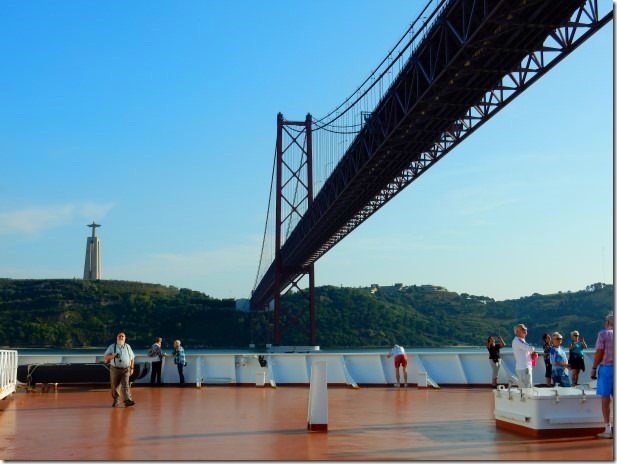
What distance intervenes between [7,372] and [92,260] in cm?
9821

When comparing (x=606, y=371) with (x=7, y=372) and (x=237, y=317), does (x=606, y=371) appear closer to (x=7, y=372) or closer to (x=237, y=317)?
(x=7, y=372)

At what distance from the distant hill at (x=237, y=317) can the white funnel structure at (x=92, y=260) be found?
35.9 feet

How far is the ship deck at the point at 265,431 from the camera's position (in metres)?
6.73

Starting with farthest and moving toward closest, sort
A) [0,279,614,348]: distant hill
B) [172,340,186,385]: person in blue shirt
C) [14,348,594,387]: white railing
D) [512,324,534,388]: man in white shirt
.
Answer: [0,279,614,348]: distant hill → [14,348,594,387]: white railing → [172,340,186,385]: person in blue shirt → [512,324,534,388]: man in white shirt

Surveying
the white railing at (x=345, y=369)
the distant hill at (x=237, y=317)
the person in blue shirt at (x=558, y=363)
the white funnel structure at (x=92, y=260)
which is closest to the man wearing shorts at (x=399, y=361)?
the white railing at (x=345, y=369)

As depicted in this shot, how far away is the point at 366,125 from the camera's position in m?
30.3

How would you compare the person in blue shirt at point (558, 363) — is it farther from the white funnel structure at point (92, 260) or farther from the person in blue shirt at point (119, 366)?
the white funnel structure at point (92, 260)

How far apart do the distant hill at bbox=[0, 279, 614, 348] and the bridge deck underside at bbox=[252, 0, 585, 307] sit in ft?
105

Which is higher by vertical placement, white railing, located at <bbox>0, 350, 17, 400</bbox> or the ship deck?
white railing, located at <bbox>0, 350, 17, 400</bbox>

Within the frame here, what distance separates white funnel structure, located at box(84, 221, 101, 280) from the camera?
104438 millimetres

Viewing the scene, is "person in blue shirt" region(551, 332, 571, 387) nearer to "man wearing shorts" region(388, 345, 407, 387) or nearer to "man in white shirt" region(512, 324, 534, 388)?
"man in white shirt" region(512, 324, 534, 388)

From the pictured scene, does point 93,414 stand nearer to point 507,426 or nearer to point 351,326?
point 507,426

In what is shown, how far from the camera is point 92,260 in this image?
10725cm

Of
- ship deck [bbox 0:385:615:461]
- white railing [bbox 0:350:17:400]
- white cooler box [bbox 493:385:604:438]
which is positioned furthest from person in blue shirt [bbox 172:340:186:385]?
white cooler box [bbox 493:385:604:438]
